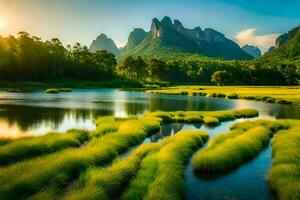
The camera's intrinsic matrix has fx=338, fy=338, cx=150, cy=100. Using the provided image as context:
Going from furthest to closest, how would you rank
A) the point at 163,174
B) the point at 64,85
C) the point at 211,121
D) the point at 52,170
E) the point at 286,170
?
the point at 64,85 → the point at 211,121 → the point at 286,170 → the point at 163,174 → the point at 52,170

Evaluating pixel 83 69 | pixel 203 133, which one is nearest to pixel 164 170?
pixel 203 133

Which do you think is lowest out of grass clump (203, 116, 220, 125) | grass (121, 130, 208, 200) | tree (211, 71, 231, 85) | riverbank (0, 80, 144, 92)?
grass clump (203, 116, 220, 125)

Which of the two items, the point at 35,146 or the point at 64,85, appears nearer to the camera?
the point at 35,146

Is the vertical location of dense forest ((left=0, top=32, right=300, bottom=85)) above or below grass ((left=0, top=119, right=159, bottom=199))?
above

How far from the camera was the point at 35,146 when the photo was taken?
25.4 m

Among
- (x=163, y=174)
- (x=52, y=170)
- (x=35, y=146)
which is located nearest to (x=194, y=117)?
(x=35, y=146)

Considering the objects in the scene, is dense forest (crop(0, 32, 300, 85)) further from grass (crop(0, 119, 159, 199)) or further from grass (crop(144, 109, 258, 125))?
grass (crop(0, 119, 159, 199))

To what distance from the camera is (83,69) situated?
556ft

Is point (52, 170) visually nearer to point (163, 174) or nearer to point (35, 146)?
point (163, 174)

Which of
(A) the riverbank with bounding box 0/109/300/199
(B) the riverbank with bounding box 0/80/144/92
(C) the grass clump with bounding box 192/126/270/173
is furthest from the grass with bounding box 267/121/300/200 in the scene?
(B) the riverbank with bounding box 0/80/144/92

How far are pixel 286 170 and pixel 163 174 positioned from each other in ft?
26.4

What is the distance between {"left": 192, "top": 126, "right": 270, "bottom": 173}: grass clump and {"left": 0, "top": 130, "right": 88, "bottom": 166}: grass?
35.4 ft

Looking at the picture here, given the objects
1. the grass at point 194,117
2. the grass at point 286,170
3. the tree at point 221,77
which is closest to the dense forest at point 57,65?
the tree at point 221,77

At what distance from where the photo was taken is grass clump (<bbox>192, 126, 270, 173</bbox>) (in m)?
23.1
